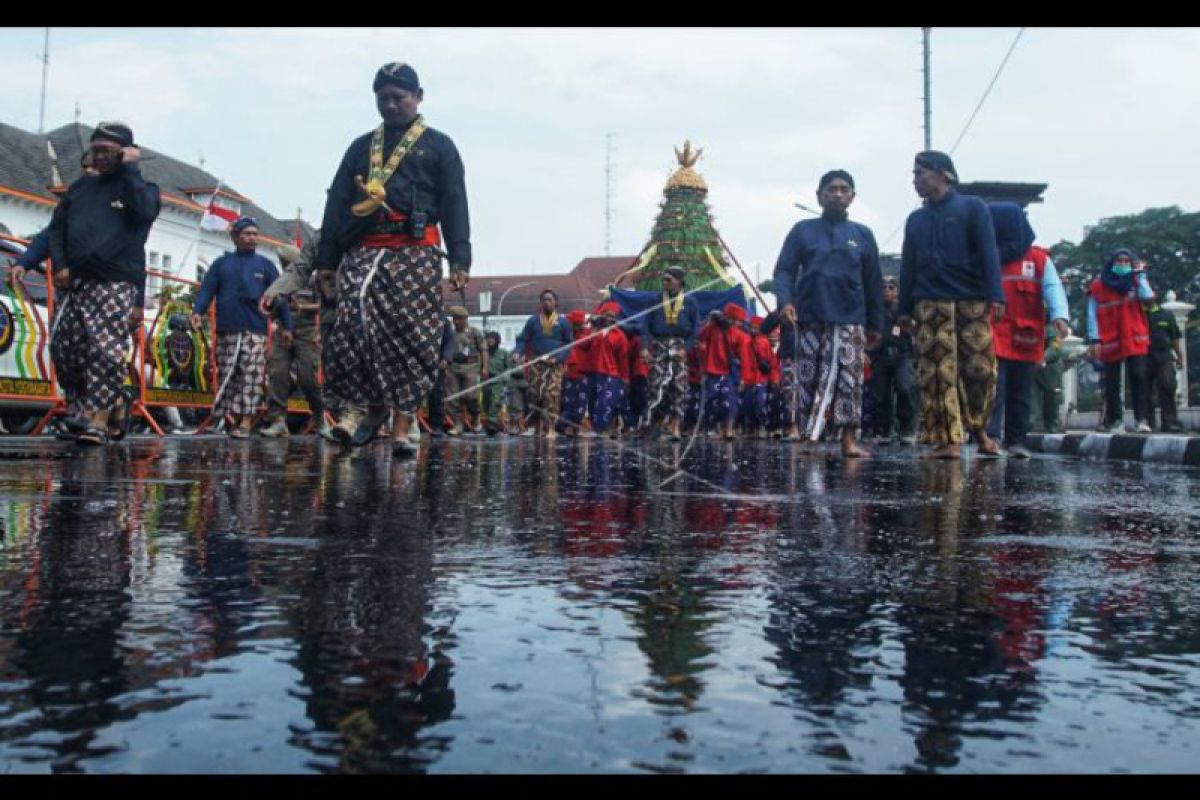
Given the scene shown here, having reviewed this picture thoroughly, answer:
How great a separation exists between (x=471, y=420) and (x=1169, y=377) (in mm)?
10931

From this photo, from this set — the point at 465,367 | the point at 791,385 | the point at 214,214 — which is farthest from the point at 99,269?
the point at 214,214

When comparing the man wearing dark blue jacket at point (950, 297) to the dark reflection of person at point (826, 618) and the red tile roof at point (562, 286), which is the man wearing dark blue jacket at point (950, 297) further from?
the red tile roof at point (562, 286)

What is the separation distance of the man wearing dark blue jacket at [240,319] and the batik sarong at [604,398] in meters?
8.40

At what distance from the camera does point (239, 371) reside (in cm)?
1203

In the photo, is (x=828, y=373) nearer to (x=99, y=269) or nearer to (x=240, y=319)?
(x=99, y=269)

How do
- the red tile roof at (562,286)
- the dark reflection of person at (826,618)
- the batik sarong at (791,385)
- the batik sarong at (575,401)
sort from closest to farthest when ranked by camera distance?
1. the dark reflection of person at (826,618)
2. the batik sarong at (791,385)
3. the batik sarong at (575,401)
4. the red tile roof at (562,286)

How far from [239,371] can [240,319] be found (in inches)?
19.2

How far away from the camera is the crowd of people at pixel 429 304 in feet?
22.7

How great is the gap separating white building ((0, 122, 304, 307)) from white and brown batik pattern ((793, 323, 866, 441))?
109ft

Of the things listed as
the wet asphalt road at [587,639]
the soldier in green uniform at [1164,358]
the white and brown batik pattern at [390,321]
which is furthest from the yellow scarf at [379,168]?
the soldier in green uniform at [1164,358]

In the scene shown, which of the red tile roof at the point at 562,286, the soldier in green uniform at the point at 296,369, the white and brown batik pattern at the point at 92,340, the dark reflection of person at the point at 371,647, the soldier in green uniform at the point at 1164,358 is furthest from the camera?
the red tile roof at the point at 562,286

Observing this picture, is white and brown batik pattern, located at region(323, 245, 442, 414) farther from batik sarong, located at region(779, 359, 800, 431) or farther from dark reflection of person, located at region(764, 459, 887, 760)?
dark reflection of person, located at region(764, 459, 887, 760)

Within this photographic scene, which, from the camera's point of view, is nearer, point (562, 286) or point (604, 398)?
point (604, 398)

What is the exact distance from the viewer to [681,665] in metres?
1.54
